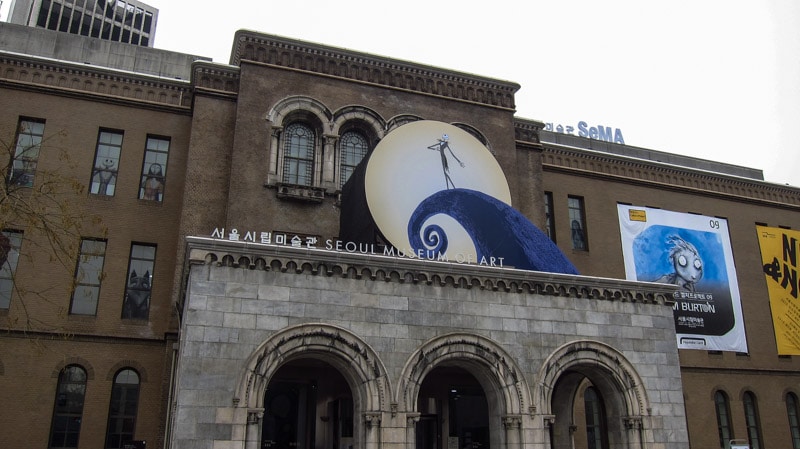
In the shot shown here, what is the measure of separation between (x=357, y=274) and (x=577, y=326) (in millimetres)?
7306

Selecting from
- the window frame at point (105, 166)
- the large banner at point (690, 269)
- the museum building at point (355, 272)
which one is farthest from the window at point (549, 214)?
the window frame at point (105, 166)

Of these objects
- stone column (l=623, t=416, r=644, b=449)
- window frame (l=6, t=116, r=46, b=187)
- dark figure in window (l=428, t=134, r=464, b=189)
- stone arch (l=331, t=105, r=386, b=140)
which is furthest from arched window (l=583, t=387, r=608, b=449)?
window frame (l=6, t=116, r=46, b=187)

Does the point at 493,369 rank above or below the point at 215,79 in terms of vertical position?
below

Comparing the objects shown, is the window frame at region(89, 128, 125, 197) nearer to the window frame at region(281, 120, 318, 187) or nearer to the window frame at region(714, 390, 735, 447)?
the window frame at region(281, 120, 318, 187)

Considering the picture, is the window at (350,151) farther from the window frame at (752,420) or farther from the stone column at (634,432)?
the window frame at (752,420)

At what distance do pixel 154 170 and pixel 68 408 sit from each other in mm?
10024

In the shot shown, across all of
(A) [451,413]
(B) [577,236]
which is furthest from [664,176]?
(A) [451,413]

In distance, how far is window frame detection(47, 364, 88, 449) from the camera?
24062 millimetres

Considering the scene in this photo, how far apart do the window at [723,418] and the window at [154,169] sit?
29.0 metres

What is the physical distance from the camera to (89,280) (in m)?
26.5

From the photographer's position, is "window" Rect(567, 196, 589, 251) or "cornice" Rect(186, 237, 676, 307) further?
"window" Rect(567, 196, 589, 251)

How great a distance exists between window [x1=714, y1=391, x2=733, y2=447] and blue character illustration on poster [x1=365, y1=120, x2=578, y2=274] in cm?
1699

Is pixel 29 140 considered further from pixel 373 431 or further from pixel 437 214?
pixel 373 431

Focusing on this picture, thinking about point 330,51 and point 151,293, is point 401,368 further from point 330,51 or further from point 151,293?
point 330,51
